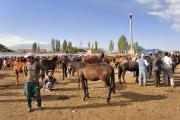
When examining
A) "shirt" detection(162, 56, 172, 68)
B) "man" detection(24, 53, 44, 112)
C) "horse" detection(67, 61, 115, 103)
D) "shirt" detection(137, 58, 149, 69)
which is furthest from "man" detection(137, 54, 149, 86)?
"man" detection(24, 53, 44, 112)

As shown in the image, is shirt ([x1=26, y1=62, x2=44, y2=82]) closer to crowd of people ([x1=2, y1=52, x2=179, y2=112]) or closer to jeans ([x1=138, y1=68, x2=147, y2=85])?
crowd of people ([x1=2, y1=52, x2=179, y2=112])

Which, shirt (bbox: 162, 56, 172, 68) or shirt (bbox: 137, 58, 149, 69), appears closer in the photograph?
shirt (bbox: 162, 56, 172, 68)

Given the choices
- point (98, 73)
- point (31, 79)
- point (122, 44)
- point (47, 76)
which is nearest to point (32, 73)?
point (31, 79)

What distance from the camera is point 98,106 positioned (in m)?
12.5

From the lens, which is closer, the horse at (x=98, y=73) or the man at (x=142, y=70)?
the horse at (x=98, y=73)

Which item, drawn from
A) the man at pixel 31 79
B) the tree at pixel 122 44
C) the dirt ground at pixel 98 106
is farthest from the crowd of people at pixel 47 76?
the tree at pixel 122 44

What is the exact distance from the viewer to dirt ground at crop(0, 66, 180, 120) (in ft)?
35.8

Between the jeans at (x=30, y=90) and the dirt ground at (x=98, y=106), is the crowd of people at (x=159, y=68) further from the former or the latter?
the jeans at (x=30, y=90)

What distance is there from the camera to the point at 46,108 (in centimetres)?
1217

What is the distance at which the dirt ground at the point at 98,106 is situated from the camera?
10.9 metres

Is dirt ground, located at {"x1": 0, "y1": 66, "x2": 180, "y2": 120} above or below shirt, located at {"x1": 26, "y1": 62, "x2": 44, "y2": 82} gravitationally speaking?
below

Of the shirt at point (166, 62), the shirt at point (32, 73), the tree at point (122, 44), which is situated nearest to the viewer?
the shirt at point (32, 73)

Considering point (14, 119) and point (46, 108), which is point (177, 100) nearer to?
point (46, 108)

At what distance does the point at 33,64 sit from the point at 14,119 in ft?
6.81
